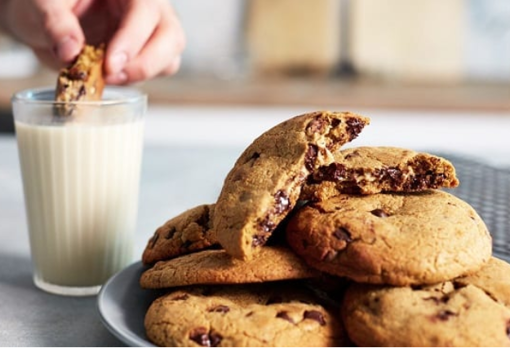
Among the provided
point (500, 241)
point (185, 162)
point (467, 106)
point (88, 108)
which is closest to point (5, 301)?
point (88, 108)

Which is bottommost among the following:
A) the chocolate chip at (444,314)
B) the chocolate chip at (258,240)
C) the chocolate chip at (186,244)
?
the chocolate chip at (444,314)

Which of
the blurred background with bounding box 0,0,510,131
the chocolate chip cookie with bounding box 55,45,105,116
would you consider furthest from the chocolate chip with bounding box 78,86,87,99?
the blurred background with bounding box 0,0,510,131

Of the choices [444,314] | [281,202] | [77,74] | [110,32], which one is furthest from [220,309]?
[110,32]

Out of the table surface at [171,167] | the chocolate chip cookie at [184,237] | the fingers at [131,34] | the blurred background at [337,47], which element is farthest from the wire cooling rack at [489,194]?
the blurred background at [337,47]

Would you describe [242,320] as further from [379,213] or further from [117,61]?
[117,61]

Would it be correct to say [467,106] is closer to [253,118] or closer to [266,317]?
[253,118]

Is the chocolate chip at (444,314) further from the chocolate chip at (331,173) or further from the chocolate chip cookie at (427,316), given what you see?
the chocolate chip at (331,173)
